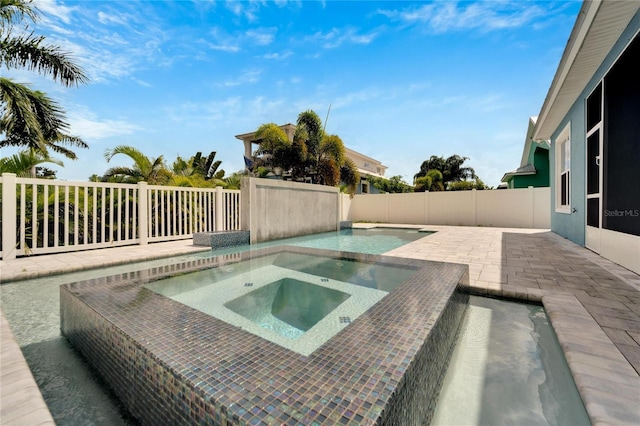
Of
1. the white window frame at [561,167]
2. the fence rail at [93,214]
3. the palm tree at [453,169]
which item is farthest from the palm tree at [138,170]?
A: the palm tree at [453,169]

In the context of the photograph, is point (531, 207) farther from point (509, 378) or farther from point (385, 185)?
point (385, 185)

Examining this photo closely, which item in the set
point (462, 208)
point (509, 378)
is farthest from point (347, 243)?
point (462, 208)

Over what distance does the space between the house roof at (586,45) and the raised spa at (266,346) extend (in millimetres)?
4154

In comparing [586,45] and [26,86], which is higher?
[26,86]

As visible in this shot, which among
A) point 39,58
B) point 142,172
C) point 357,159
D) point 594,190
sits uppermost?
point 357,159

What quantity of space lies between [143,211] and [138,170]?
287cm

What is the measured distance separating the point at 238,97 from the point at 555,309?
12.7 meters

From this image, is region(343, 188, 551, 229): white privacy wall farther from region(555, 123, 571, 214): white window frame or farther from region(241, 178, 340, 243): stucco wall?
region(241, 178, 340, 243): stucco wall

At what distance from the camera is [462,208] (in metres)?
13.6

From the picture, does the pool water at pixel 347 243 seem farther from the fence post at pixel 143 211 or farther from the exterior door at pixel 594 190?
the exterior door at pixel 594 190

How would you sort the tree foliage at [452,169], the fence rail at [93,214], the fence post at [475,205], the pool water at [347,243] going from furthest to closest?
the tree foliage at [452,169], the fence post at [475,205], the pool water at [347,243], the fence rail at [93,214]

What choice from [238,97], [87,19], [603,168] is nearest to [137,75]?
[87,19]

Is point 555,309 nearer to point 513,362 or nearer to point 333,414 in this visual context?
point 513,362

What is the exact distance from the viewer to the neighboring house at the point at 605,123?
3.80m
